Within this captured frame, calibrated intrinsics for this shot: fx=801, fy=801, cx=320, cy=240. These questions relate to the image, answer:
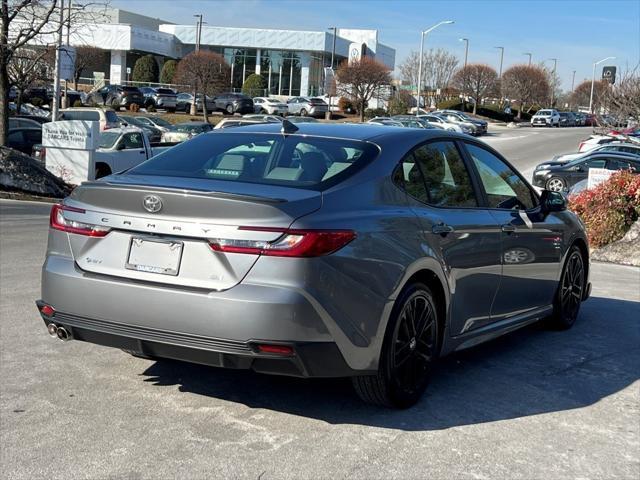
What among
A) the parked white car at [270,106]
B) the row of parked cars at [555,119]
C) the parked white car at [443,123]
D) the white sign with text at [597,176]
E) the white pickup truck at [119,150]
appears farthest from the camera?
the row of parked cars at [555,119]

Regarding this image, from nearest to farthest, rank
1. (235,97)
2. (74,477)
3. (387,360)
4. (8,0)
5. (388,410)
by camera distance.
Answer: (74,477) < (387,360) < (388,410) < (8,0) < (235,97)

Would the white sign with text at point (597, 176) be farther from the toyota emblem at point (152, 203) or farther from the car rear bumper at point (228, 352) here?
the toyota emblem at point (152, 203)

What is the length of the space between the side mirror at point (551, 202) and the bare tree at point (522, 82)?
3325 inches

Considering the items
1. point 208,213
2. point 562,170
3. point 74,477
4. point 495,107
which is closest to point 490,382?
point 208,213

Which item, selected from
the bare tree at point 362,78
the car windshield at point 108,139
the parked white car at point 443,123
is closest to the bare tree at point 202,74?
the bare tree at point 362,78

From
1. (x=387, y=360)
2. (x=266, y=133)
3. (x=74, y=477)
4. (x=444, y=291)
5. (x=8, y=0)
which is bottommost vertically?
(x=74, y=477)

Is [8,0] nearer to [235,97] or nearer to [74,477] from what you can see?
[74,477]

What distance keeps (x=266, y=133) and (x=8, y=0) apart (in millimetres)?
14799

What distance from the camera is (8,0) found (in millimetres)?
17672

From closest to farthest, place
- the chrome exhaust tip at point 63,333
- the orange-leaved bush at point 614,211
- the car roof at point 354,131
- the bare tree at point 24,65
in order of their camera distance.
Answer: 1. the chrome exhaust tip at point 63,333
2. the car roof at point 354,131
3. the orange-leaved bush at point 614,211
4. the bare tree at point 24,65

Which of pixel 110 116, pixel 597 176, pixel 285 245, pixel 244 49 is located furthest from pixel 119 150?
pixel 244 49

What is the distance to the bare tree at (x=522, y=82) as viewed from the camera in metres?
88.8

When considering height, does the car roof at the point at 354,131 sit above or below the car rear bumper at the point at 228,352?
above

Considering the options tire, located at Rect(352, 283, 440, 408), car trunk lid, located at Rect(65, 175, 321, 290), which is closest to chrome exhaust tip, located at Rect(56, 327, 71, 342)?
car trunk lid, located at Rect(65, 175, 321, 290)
